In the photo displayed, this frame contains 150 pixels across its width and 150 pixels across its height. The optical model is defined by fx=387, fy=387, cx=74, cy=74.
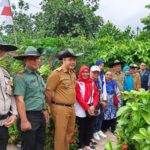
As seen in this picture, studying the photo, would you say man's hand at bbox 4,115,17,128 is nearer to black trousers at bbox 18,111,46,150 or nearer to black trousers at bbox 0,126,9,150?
black trousers at bbox 0,126,9,150

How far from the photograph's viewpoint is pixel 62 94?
552 centimetres

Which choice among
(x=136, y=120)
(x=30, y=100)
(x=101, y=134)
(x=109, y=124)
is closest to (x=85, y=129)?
(x=101, y=134)

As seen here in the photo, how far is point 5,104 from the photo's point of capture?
4164mm

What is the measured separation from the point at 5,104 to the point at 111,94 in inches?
148

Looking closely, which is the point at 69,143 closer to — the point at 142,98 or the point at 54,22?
the point at 142,98

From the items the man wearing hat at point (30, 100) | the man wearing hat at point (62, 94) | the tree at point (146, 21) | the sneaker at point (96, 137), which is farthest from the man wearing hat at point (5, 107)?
the tree at point (146, 21)

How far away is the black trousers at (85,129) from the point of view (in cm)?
641

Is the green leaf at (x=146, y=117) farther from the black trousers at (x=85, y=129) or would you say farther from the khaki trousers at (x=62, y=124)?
the black trousers at (x=85, y=129)

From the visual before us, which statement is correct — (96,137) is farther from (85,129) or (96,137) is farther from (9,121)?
(9,121)

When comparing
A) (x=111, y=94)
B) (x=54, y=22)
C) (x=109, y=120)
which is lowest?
(x=109, y=120)

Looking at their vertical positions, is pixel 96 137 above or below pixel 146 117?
below

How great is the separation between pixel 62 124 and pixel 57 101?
→ 0.35 meters

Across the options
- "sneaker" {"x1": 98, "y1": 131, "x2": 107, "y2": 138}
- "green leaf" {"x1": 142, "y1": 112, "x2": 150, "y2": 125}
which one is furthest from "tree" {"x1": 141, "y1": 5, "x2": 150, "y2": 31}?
"green leaf" {"x1": 142, "y1": 112, "x2": 150, "y2": 125}

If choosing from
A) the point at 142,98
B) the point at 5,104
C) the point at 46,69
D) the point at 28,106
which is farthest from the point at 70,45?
the point at 142,98
